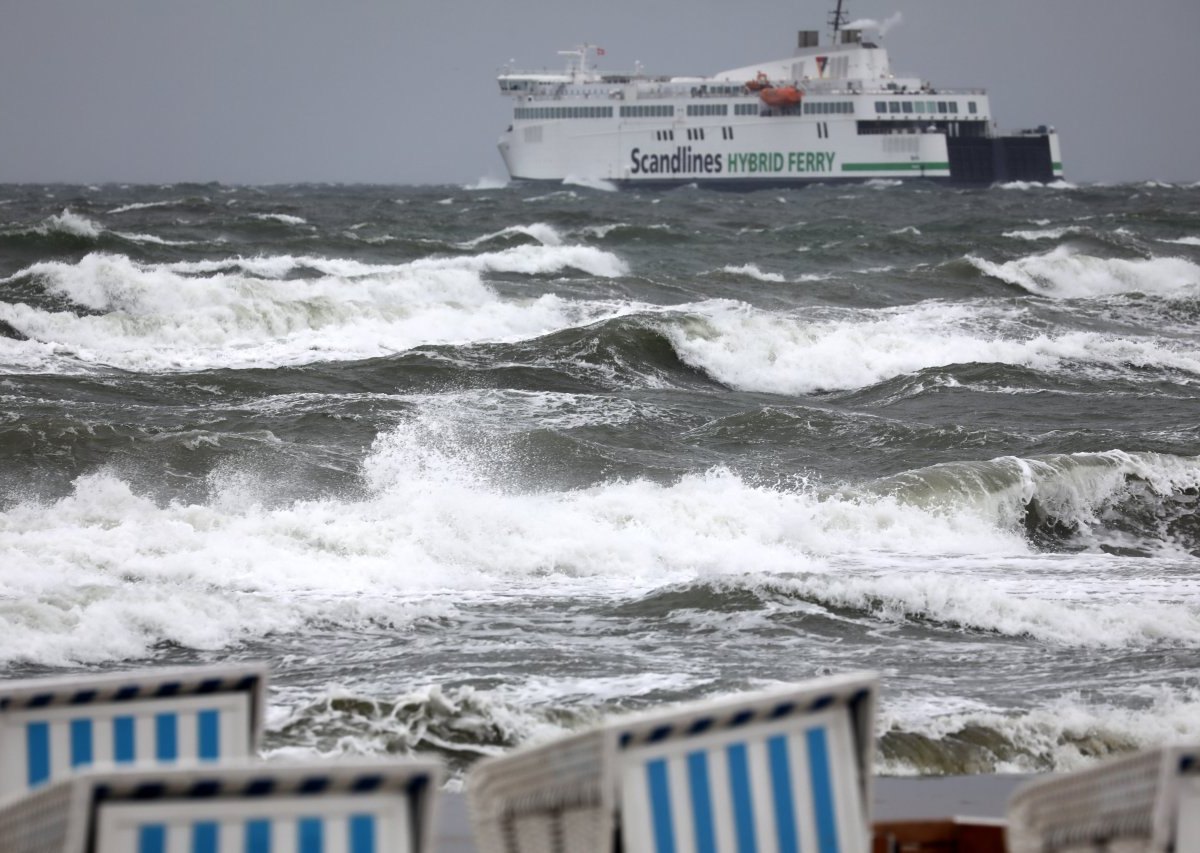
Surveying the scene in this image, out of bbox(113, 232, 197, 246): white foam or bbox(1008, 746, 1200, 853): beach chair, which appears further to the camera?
bbox(113, 232, 197, 246): white foam

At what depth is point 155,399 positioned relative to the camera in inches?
668

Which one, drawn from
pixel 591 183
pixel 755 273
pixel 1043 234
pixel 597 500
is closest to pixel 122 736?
pixel 597 500

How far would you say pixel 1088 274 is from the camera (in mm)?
34125

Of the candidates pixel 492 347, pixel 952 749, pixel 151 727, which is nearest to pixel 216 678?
pixel 151 727

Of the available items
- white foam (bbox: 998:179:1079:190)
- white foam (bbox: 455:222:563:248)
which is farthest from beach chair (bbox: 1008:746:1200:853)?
white foam (bbox: 998:179:1079:190)

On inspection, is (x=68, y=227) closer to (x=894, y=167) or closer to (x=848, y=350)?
(x=848, y=350)

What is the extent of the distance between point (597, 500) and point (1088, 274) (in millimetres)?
25585

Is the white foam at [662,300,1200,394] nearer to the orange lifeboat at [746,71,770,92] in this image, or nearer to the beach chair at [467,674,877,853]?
the beach chair at [467,674,877,853]

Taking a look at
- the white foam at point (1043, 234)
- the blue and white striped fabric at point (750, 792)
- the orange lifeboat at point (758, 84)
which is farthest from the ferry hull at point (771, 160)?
the blue and white striped fabric at point (750, 792)

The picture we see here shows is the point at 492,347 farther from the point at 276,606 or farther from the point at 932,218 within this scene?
the point at 932,218

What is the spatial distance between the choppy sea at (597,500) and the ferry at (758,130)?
53.5 m

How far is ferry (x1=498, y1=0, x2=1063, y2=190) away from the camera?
3216 inches

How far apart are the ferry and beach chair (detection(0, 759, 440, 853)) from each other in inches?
3177

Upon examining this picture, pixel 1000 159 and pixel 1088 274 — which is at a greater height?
pixel 1000 159
